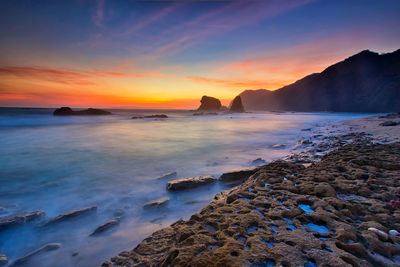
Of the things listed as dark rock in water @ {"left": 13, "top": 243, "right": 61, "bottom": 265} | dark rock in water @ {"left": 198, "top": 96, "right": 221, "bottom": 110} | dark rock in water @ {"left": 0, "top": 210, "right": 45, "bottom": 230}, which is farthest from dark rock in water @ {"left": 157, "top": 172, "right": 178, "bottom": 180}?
dark rock in water @ {"left": 198, "top": 96, "right": 221, "bottom": 110}

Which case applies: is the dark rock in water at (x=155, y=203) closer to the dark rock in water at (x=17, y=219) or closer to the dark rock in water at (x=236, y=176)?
the dark rock in water at (x=236, y=176)

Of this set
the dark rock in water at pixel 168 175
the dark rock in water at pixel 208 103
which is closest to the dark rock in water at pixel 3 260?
the dark rock in water at pixel 168 175

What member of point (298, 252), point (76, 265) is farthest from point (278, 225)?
point (76, 265)

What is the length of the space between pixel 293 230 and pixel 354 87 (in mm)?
138428

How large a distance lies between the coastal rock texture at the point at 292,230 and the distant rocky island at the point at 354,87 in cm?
11947

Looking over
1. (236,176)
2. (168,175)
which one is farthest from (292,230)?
(168,175)

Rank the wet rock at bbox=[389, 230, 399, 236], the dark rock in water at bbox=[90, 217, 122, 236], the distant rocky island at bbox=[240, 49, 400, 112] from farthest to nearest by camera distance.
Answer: the distant rocky island at bbox=[240, 49, 400, 112] → the dark rock in water at bbox=[90, 217, 122, 236] → the wet rock at bbox=[389, 230, 399, 236]

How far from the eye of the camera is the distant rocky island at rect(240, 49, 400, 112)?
88.1 meters

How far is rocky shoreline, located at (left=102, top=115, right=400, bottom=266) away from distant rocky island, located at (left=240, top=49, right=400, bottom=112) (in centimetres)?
11955

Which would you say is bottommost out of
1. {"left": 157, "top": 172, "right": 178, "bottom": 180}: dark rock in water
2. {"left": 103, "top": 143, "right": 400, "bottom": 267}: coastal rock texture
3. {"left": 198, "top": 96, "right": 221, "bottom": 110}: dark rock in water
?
{"left": 157, "top": 172, "right": 178, "bottom": 180}: dark rock in water

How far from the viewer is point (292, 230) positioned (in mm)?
2047

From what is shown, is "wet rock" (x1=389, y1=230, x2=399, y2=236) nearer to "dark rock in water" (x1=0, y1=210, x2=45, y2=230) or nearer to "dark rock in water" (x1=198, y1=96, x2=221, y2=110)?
"dark rock in water" (x1=0, y1=210, x2=45, y2=230)

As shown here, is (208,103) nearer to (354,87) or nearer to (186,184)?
(354,87)

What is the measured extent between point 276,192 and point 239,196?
0.66 metres
